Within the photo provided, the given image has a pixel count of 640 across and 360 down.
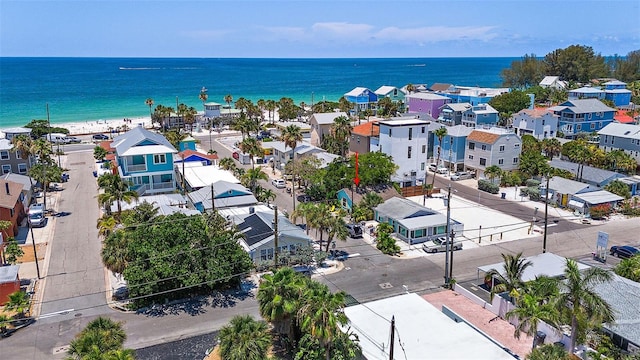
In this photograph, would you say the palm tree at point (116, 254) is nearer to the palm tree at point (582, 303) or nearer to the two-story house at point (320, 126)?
the palm tree at point (582, 303)

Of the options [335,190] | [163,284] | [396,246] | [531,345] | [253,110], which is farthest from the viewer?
[253,110]

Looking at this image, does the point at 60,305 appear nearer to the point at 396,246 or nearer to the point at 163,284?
the point at 163,284

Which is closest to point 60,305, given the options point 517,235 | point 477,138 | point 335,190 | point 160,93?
point 335,190

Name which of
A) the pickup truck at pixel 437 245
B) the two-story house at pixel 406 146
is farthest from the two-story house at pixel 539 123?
the pickup truck at pixel 437 245

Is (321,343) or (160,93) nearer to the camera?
(321,343)

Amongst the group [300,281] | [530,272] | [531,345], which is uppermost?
[300,281]

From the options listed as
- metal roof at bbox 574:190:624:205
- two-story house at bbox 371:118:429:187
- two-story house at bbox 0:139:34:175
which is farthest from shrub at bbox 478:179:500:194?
two-story house at bbox 0:139:34:175

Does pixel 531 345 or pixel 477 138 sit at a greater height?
pixel 477 138

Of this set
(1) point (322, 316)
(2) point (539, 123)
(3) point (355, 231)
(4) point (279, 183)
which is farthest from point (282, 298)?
(2) point (539, 123)
